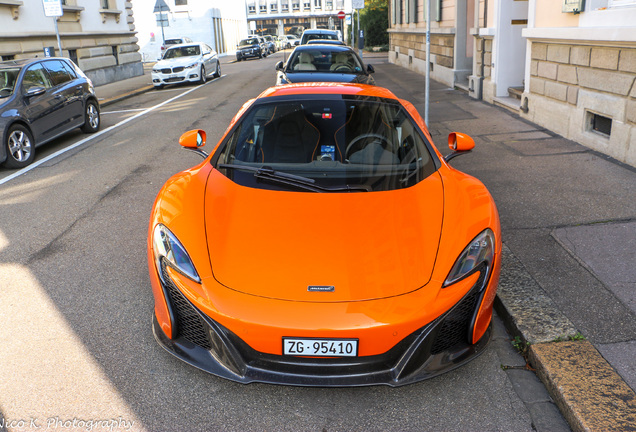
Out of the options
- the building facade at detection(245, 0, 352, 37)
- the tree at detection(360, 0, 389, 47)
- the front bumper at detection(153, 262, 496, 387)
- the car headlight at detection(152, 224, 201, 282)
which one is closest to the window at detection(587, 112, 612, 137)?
the front bumper at detection(153, 262, 496, 387)

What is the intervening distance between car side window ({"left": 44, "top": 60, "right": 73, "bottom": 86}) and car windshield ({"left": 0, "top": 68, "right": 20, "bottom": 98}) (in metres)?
0.90

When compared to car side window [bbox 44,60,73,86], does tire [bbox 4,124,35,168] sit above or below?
below

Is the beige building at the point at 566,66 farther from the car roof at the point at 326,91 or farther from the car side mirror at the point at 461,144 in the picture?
the car roof at the point at 326,91

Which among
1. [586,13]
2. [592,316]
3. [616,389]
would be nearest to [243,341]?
[616,389]

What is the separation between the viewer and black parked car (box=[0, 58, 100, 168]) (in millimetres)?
8812

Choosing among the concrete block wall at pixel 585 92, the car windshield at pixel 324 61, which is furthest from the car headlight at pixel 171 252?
the car windshield at pixel 324 61

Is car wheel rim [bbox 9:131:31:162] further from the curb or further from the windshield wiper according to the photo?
the curb

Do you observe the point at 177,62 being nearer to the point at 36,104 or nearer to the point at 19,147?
the point at 36,104

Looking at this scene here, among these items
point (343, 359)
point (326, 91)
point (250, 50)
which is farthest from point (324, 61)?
point (250, 50)

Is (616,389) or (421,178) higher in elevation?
(421,178)

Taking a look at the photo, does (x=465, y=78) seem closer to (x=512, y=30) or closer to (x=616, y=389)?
(x=512, y=30)

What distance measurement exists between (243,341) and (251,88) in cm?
1723

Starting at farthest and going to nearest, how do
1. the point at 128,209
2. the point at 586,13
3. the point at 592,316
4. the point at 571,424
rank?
the point at 586,13 < the point at 128,209 < the point at 592,316 < the point at 571,424

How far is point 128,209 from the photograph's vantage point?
633 cm
